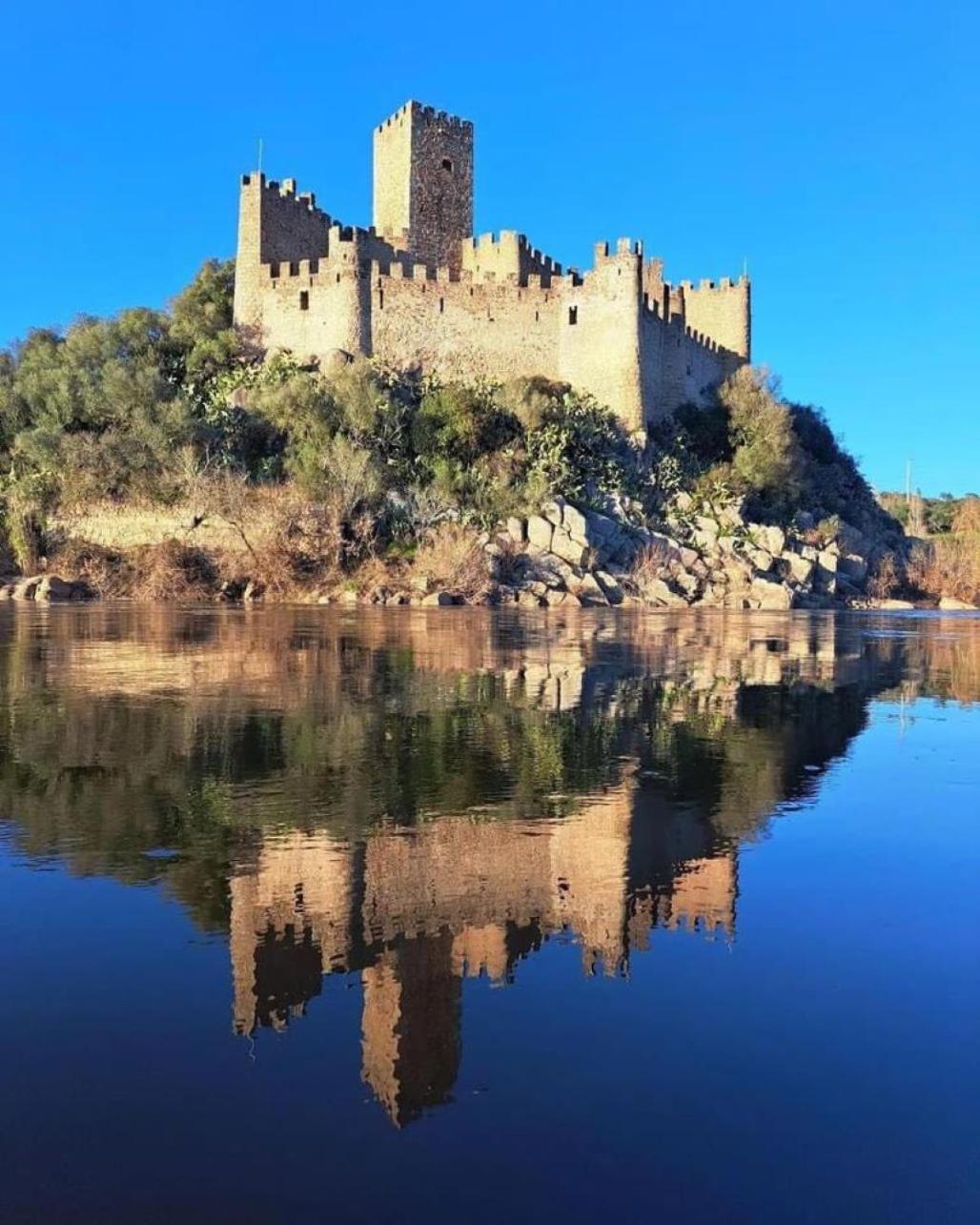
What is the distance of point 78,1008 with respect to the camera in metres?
3.10

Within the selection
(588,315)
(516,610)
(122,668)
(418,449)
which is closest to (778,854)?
(122,668)

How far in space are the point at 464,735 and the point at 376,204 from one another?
4509 cm

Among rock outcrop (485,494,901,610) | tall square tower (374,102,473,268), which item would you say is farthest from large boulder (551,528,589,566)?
tall square tower (374,102,473,268)

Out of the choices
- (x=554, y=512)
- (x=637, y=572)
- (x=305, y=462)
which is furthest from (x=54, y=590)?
(x=637, y=572)

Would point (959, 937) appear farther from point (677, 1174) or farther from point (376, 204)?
point (376, 204)

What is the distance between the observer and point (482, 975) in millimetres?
3424

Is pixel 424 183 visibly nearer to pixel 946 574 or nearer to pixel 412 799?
pixel 946 574

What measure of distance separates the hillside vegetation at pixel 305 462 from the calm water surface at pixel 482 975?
26233 mm

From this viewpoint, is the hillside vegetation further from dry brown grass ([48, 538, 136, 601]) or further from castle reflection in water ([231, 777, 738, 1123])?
castle reflection in water ([231, 777, 738, 1123])

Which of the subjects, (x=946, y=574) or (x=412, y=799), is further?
(x=946, y=574)

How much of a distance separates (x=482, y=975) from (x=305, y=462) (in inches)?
1344

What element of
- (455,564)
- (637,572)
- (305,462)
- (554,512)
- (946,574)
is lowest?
(637,572)

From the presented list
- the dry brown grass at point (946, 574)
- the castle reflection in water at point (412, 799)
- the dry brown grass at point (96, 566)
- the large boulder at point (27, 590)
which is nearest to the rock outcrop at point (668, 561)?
the dry brown grass at point (946, 574)

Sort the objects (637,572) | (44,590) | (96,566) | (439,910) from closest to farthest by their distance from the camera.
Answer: (439,910), (44,590), (96,566), (637,572)
